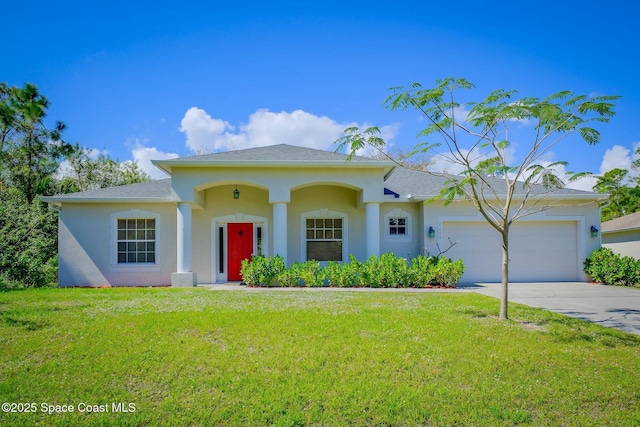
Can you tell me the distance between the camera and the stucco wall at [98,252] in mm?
14008

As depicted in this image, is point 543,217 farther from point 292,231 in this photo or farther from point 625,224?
point 625,224

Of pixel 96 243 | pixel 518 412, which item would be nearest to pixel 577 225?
pixel 518 412

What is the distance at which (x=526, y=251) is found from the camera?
14641 millimetres

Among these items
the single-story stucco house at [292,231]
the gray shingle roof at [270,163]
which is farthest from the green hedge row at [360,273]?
the gray shingle roof at [270,163]

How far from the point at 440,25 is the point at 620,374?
1056 centimetres

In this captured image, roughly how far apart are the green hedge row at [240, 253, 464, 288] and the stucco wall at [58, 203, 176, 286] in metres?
3.60

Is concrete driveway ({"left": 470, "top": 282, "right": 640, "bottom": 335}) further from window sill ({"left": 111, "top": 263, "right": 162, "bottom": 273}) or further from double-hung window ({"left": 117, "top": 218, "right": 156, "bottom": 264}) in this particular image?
double-hung window ({"left": 117, "top": 218, "right": 156, "bottom": 264})

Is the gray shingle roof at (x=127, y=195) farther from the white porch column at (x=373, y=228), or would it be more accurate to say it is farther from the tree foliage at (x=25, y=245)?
the white porch column at (x=373, y=228)

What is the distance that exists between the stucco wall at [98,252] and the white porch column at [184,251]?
1503mm

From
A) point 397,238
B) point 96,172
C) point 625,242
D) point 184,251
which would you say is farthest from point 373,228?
point 96,172

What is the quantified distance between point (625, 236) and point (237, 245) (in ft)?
65.2

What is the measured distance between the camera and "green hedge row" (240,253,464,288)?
12391 millimetres

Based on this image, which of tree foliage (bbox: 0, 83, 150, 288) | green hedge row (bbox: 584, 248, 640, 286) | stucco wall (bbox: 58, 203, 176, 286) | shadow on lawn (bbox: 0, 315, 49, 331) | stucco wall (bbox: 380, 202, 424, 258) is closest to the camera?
shadow on lawn (bbox: 0, 315, 49, 331)

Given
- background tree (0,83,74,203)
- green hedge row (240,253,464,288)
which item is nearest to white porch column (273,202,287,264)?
green hedge row (240,253,464,288)
